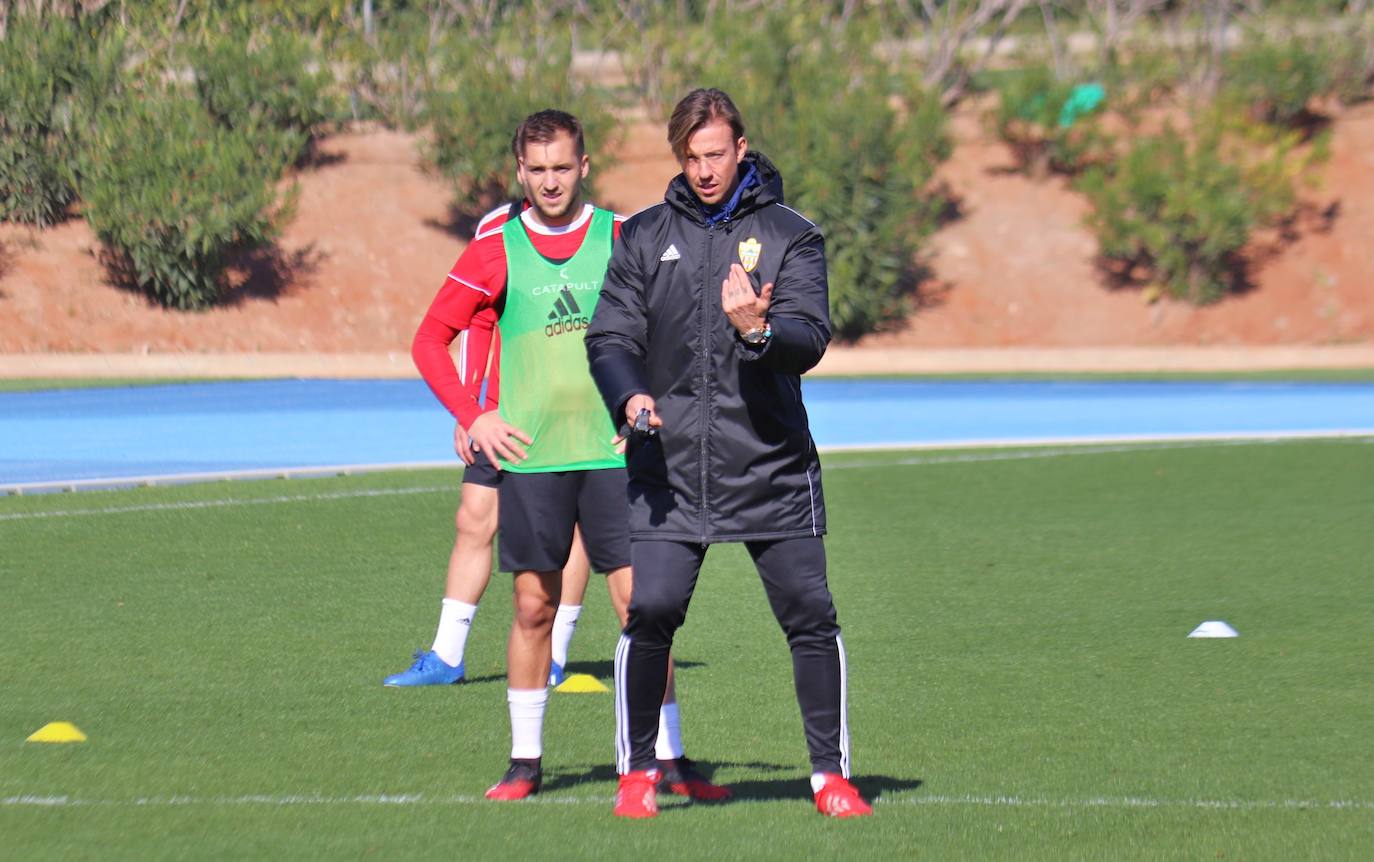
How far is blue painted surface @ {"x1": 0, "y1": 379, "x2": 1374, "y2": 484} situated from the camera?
16000 mm

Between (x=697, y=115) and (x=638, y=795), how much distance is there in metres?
1.73

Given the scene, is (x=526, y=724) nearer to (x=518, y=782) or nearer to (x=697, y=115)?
(x=518, y=782)

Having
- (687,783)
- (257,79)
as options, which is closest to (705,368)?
(687,783)

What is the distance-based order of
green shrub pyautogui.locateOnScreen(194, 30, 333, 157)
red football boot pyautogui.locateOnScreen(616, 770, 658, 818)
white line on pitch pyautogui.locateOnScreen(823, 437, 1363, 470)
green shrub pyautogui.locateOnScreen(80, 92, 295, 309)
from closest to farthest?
1. red football boot pyautogui.locateOnScreen(616, 770, 658, 818)
2. white line on pitch pyautogui.locateOnScreen(823, 437, 1363, 470)
3. green shrub pyautogui.locateOnScreen(80, 92, 295, 309)
4. green shrub pyautogui.locateOnScreen(194, 30, 333, 157)

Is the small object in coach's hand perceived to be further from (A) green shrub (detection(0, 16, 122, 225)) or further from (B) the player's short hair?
(A) green shrub (detection(0, 16, 122, 225))

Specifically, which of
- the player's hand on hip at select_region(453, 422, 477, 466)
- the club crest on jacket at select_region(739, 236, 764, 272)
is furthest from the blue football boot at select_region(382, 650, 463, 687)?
the club crest on jacket at select_region(739, 236, 764, 272)

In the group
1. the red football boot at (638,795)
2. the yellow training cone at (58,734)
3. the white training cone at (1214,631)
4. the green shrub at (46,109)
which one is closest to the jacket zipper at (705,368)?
the red football boot at (638,795)

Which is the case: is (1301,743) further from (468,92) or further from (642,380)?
(468,92)

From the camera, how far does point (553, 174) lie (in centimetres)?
541

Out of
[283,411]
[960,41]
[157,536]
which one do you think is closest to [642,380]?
[157,536]

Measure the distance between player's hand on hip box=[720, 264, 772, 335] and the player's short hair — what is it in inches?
38.6

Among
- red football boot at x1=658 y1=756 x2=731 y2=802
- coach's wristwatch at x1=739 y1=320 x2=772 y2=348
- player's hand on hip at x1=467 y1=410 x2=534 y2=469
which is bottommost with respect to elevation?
red football boot at x1=658 y1=756 x2=731 y2=802

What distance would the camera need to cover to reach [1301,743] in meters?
5.98

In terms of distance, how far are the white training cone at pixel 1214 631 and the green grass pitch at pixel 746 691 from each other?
75mm
